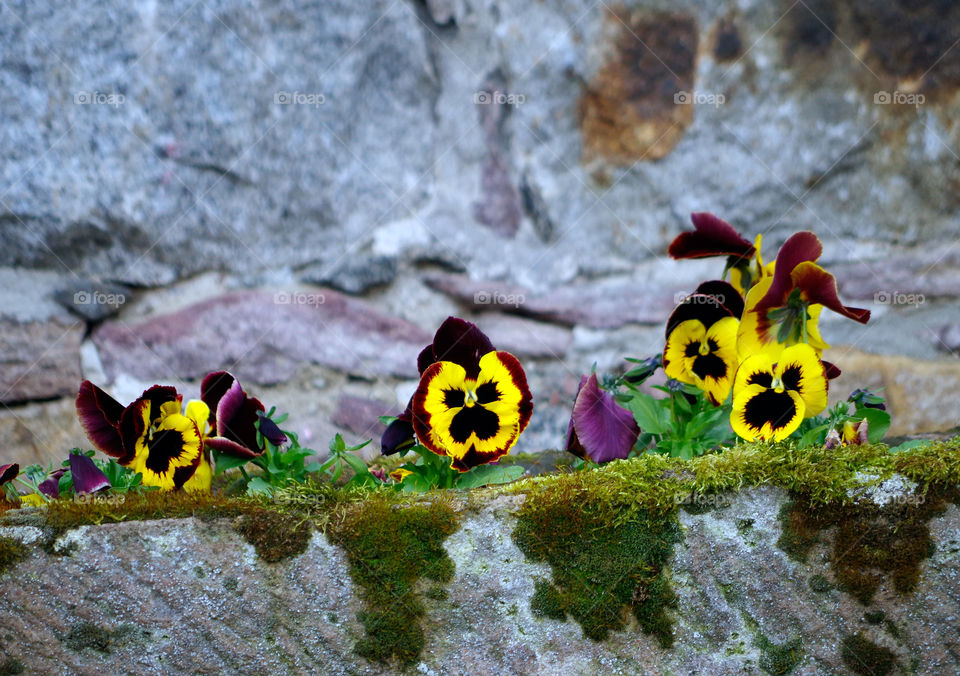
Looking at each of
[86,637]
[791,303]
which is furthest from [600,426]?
[86,637]

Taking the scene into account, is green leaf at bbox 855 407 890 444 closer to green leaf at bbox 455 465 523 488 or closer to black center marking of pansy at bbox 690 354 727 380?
black center marking of pansy at bbox 690 354 727 380

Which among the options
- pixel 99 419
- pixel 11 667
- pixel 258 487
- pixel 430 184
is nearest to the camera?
pixel 11 667

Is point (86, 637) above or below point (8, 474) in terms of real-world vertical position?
below

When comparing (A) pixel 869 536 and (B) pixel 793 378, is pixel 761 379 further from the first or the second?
(A) pixel 869 536

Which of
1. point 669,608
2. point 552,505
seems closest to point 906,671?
point 669,608

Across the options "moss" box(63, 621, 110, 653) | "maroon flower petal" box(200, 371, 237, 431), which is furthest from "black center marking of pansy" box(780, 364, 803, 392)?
"moss" box(63, 621, 110, 653)

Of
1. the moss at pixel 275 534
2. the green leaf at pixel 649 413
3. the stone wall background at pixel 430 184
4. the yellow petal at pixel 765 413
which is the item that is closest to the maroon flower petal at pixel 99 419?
the moss at pixel 275 534

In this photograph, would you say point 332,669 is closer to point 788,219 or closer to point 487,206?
point 487,206
